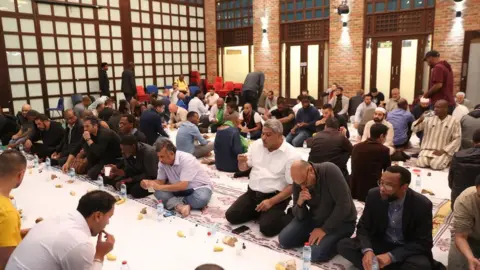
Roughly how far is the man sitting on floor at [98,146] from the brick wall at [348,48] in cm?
896

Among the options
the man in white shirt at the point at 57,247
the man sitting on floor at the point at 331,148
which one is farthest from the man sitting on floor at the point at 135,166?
the man in white shirt at the point at 57,247

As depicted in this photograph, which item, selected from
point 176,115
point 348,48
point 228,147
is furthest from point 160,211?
point 348,48

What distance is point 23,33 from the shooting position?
37.7 ft

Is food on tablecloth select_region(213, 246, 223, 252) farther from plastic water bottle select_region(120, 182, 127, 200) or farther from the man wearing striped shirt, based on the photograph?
the man wearing striped shirt

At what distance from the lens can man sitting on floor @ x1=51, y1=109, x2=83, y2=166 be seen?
646cm

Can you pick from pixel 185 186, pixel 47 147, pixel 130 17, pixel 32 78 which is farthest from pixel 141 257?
pixel 130 17

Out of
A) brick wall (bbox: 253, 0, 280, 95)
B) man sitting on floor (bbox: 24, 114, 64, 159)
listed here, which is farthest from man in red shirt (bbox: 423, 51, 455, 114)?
brick wall (bbox: 253, 0, 280, 95)

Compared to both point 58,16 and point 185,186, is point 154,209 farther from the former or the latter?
point 58,16

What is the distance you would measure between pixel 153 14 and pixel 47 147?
9.02m

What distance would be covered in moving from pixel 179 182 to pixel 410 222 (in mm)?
2517

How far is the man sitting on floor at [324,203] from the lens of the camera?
3.38 metres

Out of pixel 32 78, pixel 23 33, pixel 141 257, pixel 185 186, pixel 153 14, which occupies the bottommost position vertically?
pixel 141 257

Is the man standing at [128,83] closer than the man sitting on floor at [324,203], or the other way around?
the man sitting on floor at [324,203]

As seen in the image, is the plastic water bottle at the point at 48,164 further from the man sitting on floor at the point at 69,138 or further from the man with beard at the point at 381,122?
the man with beard at the point at 381,122
